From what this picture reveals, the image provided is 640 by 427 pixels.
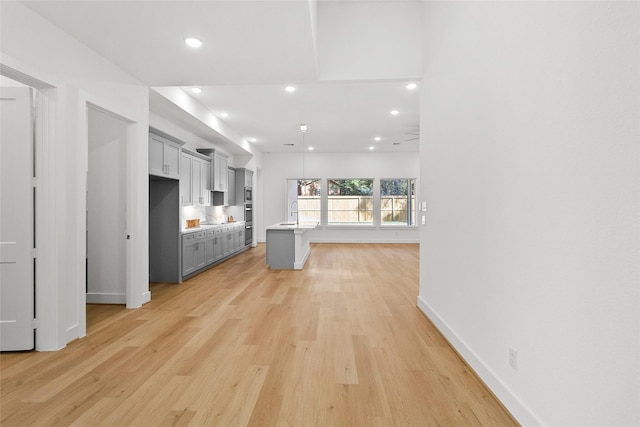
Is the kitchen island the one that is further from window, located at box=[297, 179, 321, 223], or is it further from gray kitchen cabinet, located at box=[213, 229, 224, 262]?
window, located at box=[297, 179, 321, 223]

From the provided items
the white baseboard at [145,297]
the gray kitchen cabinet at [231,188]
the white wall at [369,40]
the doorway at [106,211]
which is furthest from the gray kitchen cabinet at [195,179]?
the white wall at [369,40]

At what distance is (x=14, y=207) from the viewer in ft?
8.43

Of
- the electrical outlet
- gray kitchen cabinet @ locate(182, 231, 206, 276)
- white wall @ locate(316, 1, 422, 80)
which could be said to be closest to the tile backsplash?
gray kitchen cabinet @ locate(182, 231, 206, 276)

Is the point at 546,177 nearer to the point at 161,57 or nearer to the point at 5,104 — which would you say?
the point at 161,57

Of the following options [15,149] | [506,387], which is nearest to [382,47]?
[506,387]

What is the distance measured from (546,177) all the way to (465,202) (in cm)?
99

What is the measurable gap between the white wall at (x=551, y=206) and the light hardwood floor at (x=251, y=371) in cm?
44

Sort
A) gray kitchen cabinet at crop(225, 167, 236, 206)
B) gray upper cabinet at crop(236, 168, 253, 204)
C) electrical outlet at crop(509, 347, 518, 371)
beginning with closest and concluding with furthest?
electrical outlet at crop(509, 347, 518, 371) < gray kitchen cabinet at crop(225, 167, 236, 206) < gray upper cabinet at crop(236, 168, 253, 204)

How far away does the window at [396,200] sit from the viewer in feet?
34.1

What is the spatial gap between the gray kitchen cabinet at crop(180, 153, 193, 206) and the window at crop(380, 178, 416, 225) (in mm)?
6536

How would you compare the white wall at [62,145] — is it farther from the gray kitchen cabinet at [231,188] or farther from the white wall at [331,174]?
the white wall at [331,174]

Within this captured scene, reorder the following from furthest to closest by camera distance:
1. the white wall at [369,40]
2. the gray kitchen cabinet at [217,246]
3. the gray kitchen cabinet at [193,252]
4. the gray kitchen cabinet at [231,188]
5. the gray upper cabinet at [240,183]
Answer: the gray upper cabinet at [240,183] → the gray kitchen cabinet at [231,188] → the gray kitchen cabinet at [217,246] → the gray kitchen cabinet at [193,252] → the white wall at [369,40]

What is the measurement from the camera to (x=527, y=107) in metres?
1.64

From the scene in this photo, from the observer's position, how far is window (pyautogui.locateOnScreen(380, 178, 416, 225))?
10398mm
